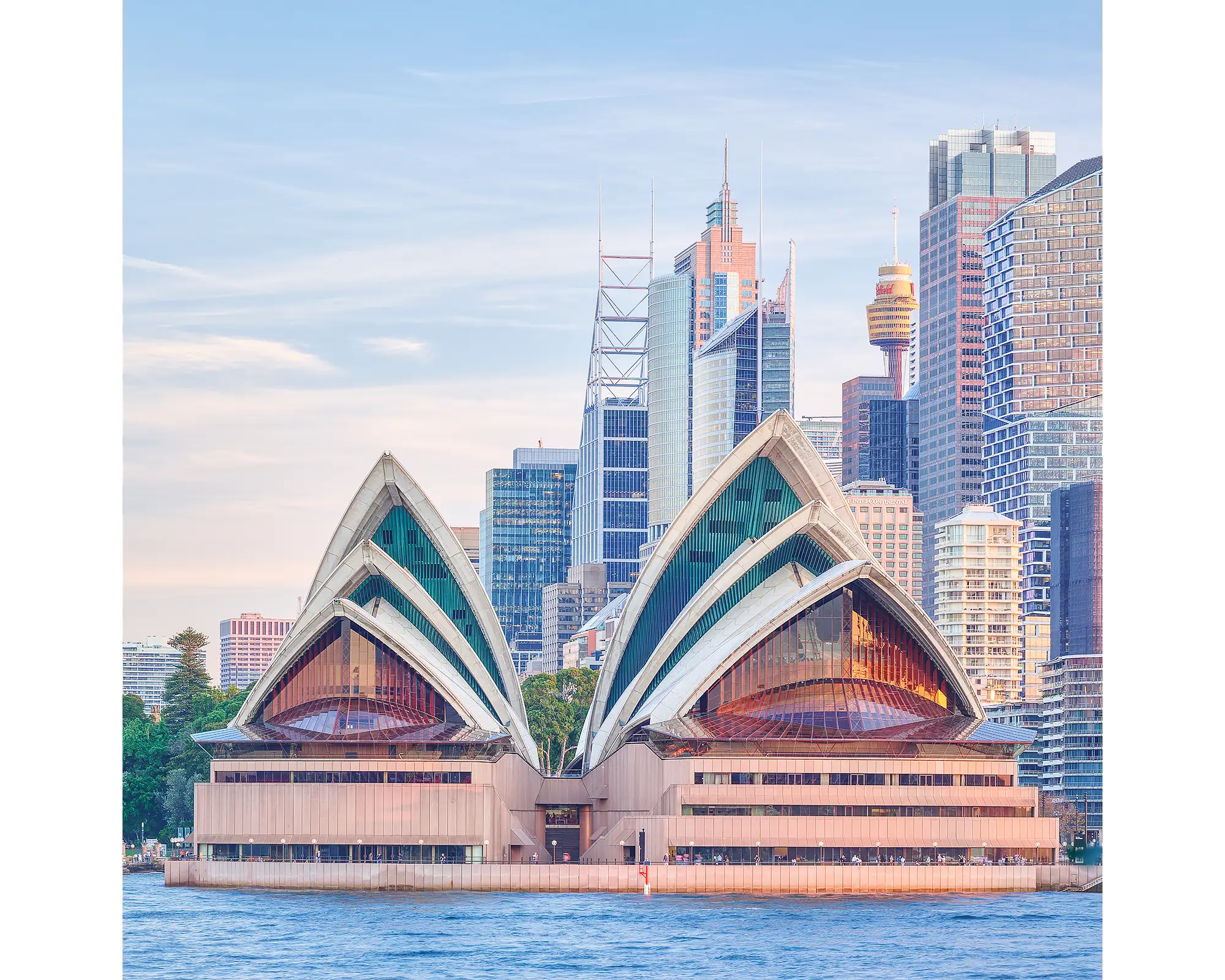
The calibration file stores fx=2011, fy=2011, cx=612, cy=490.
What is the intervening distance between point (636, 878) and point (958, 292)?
13236 cm

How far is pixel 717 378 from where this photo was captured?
187m

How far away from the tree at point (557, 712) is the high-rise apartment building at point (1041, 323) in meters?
66.4

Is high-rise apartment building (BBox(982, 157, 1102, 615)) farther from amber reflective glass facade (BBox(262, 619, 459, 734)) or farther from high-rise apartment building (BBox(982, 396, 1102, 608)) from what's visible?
amber reflective glass facade (BBox(262, 619, 459, 734))

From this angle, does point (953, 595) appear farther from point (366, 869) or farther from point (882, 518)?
point (366, 869)

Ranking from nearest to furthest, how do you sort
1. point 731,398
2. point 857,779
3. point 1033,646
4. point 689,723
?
point 857,779 < point 689,723 < point 1033,646 < point 731,398

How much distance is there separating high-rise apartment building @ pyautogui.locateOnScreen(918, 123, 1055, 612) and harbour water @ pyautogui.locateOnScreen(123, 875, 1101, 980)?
4372 inches

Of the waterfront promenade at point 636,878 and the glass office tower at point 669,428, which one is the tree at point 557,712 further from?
the glass office tower at point 669,428

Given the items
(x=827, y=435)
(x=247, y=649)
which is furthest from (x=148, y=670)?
(x=827, y=435)

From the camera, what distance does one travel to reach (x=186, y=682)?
313 feet

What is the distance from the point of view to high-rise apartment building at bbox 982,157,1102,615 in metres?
155

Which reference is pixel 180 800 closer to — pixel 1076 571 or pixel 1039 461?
pixel 1076 571
